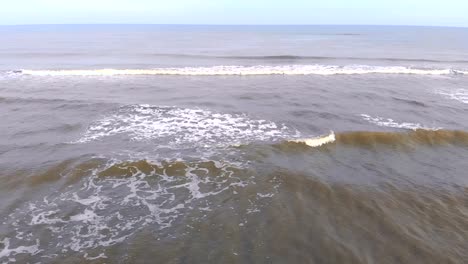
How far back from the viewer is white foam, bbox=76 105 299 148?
15.3 meters

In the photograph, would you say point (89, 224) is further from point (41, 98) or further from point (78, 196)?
point (41, 98)

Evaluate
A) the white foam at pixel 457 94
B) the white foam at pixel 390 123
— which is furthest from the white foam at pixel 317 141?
the white foam at pixel 457 94

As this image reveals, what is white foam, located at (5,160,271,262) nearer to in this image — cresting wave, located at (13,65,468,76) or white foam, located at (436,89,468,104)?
white foam, located at (436,89,468,104)

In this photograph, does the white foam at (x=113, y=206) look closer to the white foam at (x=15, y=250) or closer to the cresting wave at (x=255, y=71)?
the white foam at (x=15, y=250)

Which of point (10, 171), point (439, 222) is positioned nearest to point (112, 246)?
point (10, 171)

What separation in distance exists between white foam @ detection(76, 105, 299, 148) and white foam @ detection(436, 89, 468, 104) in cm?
1456

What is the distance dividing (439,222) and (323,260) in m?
4.05

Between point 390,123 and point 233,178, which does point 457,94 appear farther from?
point 233,178

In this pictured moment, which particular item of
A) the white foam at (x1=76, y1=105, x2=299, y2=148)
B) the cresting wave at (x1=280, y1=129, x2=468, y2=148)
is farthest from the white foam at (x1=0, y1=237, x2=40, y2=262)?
the cresting wave at (x1=280, y1=129, x2=468, y2=148)

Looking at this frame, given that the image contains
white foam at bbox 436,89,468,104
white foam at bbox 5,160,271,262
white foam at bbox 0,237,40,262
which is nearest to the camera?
white foam at bbox 0,237,40,262

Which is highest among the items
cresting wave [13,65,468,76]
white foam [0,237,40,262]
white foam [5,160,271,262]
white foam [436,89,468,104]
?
cresting wave [13,65,468,76]

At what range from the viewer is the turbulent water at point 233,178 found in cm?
841

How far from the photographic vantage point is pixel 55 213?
971cm

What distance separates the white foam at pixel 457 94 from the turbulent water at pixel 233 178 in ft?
1.02
